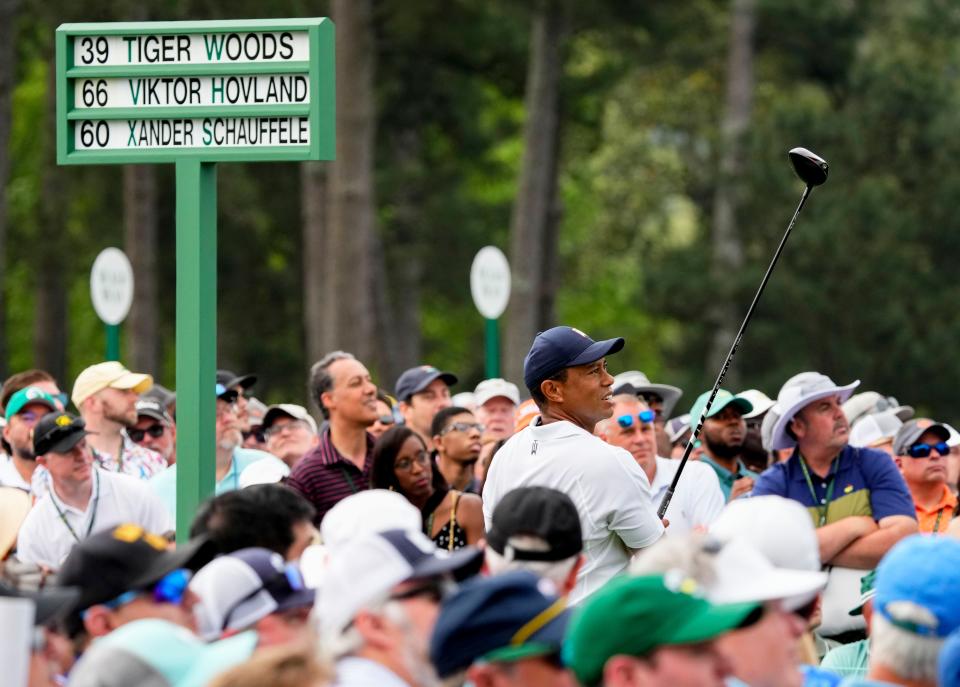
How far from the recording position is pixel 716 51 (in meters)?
40.5

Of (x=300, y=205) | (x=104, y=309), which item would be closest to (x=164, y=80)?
(x=104, y=309)

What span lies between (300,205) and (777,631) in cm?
3062

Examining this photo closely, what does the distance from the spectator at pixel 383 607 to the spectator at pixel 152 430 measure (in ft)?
25.0

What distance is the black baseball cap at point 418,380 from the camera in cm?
1266

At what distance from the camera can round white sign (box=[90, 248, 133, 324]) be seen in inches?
657

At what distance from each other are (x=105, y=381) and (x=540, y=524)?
638 cm

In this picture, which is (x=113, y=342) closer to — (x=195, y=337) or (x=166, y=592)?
(x=195, y=337)

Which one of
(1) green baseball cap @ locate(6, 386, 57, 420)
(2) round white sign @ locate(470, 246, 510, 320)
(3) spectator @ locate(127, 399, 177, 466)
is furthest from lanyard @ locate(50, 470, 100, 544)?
(2) round white sign @ locate(470, 246, 510, 320)

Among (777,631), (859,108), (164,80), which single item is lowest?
(777,631)

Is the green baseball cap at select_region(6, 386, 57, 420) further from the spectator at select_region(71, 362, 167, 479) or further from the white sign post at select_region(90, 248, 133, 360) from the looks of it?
the white sign post at select_region(90, 248, 133, 360)

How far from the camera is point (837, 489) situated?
9.32m

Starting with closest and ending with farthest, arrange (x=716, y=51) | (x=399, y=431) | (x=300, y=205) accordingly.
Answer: (x=399, y=431)
(x=300, y=205)
(x=716, y=51)

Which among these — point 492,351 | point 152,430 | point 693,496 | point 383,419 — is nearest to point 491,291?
point 492,351

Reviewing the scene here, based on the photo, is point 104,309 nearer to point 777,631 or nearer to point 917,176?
point 777,631
